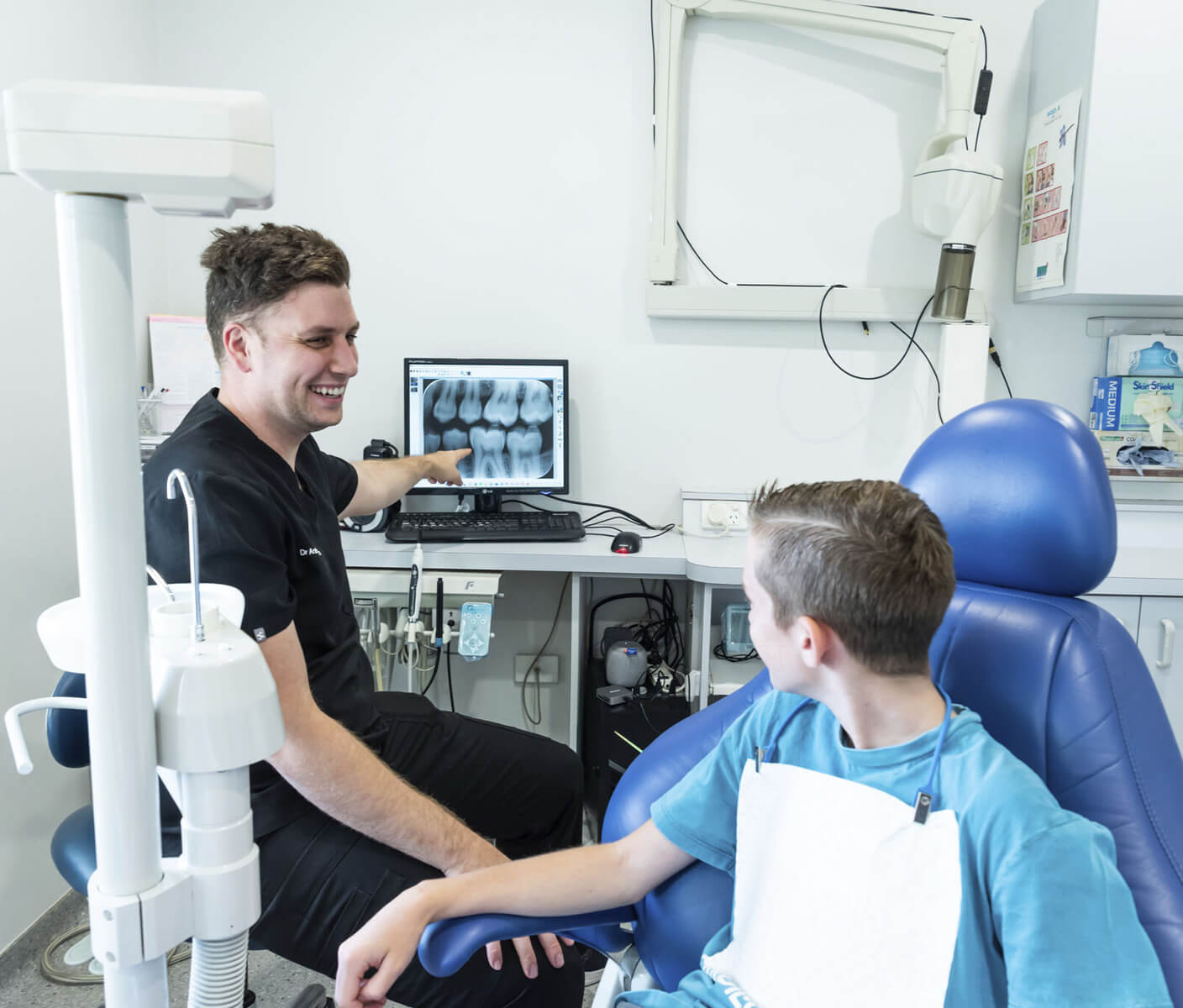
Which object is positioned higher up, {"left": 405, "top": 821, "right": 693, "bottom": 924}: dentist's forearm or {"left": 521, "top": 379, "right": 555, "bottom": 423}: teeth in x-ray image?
{"left": 521, "top": 379, "right": 555, "bottom": 423}: teeth in x-ray image

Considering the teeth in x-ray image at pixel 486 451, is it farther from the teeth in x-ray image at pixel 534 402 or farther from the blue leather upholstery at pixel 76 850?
the blue leather upholstery at pixel 76 850

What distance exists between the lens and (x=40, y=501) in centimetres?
200

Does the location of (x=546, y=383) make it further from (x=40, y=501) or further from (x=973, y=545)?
(x=973, y=545)

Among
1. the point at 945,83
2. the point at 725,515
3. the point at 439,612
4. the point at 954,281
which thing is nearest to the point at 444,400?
the point at 439,612

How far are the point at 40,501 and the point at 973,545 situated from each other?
1895 millimetres

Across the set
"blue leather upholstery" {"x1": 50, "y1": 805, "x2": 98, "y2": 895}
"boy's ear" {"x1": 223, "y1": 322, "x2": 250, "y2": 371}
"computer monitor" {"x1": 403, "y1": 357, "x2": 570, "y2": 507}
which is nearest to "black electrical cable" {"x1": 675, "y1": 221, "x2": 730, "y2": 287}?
"computer monitor" {"x1": 403, "y1": 357, "x2": 570, "y2": 507}

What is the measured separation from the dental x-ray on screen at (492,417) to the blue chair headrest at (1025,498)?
149 centimetres

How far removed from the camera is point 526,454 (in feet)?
8.26

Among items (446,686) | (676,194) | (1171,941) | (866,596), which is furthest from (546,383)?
(1171,941)

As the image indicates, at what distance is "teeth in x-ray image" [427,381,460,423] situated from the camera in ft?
8.14

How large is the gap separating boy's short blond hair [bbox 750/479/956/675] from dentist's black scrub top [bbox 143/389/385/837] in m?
0.71

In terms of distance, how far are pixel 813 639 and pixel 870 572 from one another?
0.09 meters

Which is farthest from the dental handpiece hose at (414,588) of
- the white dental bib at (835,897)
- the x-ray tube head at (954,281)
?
the x-ray tube head at (954,281)

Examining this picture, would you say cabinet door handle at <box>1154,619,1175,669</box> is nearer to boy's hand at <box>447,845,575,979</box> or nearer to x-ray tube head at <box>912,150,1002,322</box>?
x-ray tube head at <box>912,150,1002,322</box>
